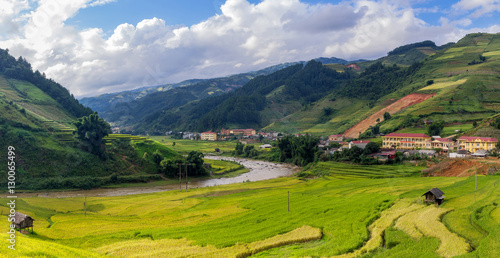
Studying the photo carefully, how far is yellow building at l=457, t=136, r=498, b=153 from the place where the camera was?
57.0 meters

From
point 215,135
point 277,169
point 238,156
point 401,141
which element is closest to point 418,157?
point 401,141

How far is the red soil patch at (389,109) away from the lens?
352ft

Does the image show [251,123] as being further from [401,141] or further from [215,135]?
[401,141]

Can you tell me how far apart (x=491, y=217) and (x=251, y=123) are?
159580 millimetres

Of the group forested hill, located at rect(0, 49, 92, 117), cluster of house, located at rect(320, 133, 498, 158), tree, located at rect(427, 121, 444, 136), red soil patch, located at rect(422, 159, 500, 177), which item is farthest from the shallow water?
forested hill, located at rect(0, 49, 92, 117)

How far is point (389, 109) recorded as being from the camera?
115 meters

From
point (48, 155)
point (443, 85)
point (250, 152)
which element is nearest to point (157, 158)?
point (48, 155)

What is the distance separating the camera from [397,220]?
24.0 meters

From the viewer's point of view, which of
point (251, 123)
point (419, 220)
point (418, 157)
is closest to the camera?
point (419, 220)

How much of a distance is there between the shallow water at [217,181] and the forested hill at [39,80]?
49.1 meters

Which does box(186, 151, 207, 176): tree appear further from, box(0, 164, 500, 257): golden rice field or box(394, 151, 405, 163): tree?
box(394, 151, 405, 163): tree

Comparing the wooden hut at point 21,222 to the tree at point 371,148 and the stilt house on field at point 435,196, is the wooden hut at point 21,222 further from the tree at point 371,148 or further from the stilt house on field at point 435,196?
the tree at point 371,148

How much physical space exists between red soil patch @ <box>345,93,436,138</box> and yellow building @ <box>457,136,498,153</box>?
140 feet

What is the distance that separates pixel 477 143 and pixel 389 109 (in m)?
58.3
